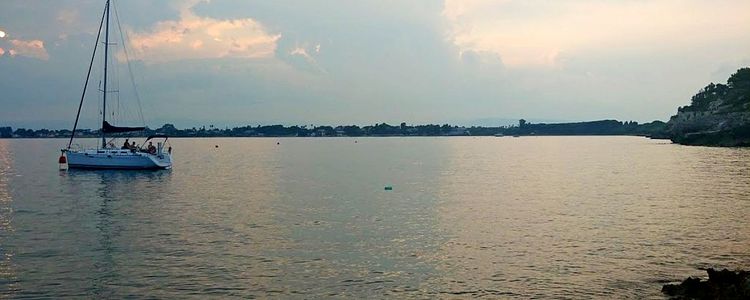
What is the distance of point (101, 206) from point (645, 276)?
107 feet

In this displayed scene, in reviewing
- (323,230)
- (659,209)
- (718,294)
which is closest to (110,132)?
(323,230)

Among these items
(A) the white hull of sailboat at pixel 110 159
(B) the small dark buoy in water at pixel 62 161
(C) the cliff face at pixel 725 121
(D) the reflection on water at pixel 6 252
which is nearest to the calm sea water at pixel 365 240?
(D) the reflection on water at pixel 6 252

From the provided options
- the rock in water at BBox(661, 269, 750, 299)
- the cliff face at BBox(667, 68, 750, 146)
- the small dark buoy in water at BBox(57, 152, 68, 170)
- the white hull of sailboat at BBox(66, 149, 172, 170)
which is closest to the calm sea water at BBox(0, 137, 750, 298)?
the rock in water at BBox(661, 269, 750, 299)

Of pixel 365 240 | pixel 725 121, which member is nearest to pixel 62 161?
pixel 365 240

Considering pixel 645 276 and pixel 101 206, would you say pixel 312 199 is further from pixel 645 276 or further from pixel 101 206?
pixel 645 276

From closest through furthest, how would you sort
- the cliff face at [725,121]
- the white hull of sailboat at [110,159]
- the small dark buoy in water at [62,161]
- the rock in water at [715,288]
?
the rock in water at [715,288] < the white hull of sailboat at [110,159] < the small dark buoy in water at [62,161] < the cliff face at [725,121]

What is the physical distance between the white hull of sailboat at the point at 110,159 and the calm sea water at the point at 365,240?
1401cm

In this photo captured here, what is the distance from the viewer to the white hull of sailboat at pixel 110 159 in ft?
228

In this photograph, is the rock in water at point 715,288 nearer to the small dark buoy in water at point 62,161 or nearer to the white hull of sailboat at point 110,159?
the white hull of sailboat at point 110,159

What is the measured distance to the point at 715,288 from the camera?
1795 centimetres

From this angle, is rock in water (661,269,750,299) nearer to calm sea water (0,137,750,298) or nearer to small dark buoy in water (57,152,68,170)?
calm sea water (0,137,750,298)

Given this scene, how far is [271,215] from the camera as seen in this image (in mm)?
37594

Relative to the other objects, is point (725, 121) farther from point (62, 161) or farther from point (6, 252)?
point (6, 252)

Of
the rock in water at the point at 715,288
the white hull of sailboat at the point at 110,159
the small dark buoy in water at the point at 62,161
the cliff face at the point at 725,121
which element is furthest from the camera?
the cliff face at the point at 725,121
